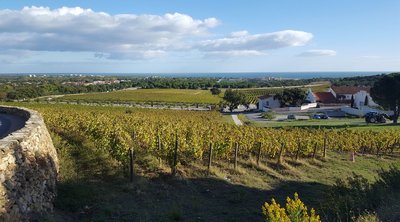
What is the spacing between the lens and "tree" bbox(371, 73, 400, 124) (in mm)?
52156

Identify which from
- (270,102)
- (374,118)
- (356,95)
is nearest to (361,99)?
(356,95)

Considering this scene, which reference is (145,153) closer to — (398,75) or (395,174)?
(395,174)

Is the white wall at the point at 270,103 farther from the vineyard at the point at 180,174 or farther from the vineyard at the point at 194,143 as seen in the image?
the vineyard at the point at 180,174

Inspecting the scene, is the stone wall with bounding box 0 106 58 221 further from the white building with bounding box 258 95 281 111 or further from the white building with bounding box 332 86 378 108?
the white building with bounding box 332 86 378 108

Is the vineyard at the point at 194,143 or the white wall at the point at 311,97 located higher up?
the vineyard at the point at 194,143

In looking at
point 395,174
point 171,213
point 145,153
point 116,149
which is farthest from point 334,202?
point 145,153

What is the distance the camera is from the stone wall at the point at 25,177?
7.34m

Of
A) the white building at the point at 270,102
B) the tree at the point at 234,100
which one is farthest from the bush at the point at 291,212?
the white building at the point at 270,102

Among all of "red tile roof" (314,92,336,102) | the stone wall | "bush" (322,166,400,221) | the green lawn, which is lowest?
the green lawn

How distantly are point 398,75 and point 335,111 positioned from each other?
23003 mm

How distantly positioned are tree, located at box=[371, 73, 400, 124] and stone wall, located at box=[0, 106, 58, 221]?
51892mm

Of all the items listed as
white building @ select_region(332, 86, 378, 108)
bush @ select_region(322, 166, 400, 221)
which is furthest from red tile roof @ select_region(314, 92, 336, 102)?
bush @ select_region(322, 166, 400, 221)

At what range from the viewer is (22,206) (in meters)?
7.82

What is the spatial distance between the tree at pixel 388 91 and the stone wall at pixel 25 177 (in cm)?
5189
